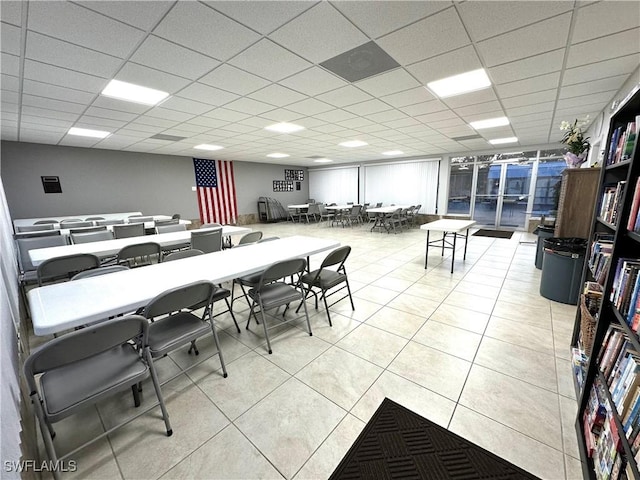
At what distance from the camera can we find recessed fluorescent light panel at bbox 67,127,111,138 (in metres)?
4.80

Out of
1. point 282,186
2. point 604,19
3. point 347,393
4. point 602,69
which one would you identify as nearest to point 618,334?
point 347,393

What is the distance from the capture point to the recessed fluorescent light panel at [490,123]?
4.49 metres

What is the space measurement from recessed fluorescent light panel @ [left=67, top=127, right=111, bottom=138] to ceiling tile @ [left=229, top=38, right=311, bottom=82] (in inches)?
171

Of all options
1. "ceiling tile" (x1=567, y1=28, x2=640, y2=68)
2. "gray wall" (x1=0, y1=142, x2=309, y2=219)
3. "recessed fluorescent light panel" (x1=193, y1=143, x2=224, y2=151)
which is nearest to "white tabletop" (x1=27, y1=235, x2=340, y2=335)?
"ceiling tile" (x1=567, y1=28, x2=640, y2=68)

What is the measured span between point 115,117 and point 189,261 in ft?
11.1

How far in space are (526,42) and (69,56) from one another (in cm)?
399

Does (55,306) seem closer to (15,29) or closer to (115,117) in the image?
(15,29)

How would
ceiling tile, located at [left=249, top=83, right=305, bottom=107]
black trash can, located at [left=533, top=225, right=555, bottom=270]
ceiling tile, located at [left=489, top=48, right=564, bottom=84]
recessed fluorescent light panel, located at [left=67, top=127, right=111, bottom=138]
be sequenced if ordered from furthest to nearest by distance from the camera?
recessed fluorescent light panel, located at [left=67, top=127, right=111, bottom=138] < black trash can, located at [left=533, top=225, right=555, bottom=270] < ceiling tile, located at [left=249, top=83, right=305, bottom=107] < ceiling tile, located at [left=489, top=48, right=564, bottom=84]

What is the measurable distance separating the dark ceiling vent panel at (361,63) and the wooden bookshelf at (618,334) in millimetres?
1754

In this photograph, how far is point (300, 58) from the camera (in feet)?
7.76

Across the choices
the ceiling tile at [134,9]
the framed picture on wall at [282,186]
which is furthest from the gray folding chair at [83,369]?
the framed picture on wall at [282,186]

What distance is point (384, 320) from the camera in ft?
8.96

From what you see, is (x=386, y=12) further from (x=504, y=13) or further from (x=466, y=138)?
(x=466, y=138)

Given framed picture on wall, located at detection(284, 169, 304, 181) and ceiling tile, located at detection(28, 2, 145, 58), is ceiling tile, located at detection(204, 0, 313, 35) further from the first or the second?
framed picture on wall, located at detection(284, 169, 304, 181)
